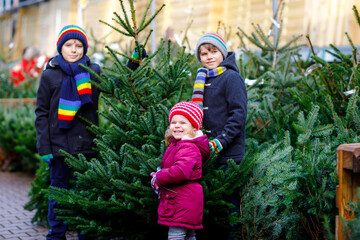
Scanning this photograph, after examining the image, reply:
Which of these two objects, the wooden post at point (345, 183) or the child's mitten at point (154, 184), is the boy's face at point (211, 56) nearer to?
the child's mitten at point (154, 184)

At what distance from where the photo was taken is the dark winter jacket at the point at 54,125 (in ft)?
14.3

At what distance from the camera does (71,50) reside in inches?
174

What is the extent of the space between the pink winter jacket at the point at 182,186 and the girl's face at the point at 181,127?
60 mm

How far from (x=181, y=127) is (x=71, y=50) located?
5.02ft

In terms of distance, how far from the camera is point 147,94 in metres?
4.28

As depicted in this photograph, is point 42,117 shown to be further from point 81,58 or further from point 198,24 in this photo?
point 198,24

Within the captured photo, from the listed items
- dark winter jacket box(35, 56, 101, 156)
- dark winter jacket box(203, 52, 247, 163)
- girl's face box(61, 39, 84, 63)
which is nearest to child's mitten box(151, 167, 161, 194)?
dark winter jacket box(203, 52, 247, 163)

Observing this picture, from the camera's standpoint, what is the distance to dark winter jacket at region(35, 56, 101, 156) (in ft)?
14.3

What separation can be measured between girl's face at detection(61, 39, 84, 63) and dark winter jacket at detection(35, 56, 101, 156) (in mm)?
111

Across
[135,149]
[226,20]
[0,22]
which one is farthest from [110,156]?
[0,22]

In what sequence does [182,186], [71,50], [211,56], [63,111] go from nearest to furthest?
[182,186], [211,56], [63,111], [71,50]

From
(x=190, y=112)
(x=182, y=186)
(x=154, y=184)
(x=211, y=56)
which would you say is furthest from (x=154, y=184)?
Answer: (x=211, y=56)

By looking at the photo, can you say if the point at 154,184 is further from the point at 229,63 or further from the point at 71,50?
the point at 71,50

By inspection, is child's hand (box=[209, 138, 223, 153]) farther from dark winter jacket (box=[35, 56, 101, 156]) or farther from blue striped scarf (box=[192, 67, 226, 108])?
dark winter jacket (box=[35, 56, 101, 156])
